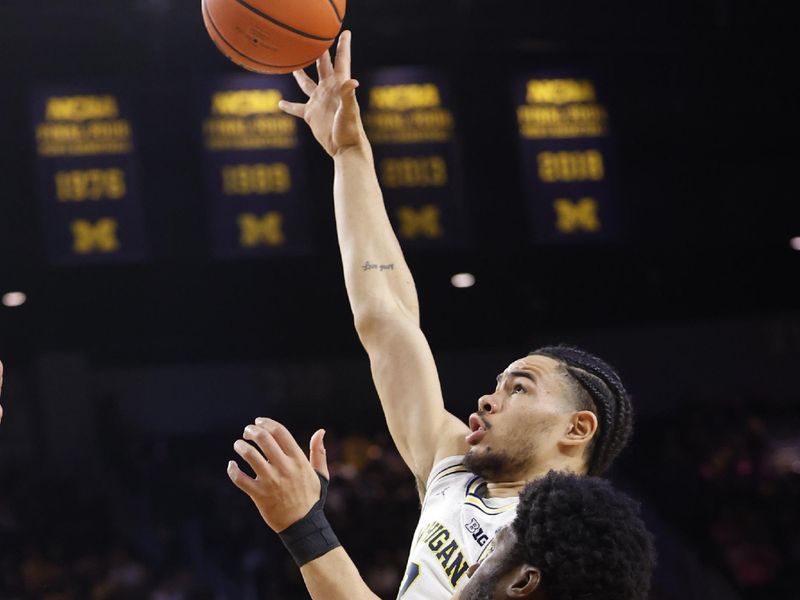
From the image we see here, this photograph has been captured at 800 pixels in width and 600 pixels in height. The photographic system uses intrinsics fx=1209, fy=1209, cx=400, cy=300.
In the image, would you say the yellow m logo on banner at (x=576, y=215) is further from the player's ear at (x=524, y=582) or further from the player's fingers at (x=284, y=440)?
the player's ear at (x=524, y=582)

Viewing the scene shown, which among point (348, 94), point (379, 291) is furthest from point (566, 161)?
point (379, 291)

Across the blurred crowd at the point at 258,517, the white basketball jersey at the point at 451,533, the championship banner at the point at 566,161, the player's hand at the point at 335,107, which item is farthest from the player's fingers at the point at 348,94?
A: the blurred crowd at the point at 258,517

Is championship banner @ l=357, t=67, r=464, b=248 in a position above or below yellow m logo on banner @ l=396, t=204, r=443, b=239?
above

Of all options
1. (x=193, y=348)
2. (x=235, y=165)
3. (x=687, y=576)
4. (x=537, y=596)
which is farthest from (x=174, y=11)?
(x=537, y=596)

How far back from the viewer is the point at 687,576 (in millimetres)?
8195

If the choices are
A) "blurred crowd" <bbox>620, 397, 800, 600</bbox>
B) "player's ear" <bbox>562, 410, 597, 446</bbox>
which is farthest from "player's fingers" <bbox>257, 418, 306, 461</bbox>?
"blurred crowd" <bbox>620, 397, 800, 600</bbox>

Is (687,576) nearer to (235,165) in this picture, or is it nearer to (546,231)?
(546,231)

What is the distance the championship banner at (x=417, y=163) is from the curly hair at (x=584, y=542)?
17.0 ft

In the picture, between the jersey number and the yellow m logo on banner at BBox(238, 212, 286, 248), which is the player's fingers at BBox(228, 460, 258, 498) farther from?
the yellow m logo on banner at BBox(238, 212, 286, 248)

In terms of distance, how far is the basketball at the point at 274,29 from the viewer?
3.08 m

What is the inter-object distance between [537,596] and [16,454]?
27.3 feet

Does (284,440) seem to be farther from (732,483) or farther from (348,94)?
(732,483)

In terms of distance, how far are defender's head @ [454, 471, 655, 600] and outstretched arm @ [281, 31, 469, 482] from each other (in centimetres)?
92

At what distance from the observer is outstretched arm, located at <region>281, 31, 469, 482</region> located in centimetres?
273
